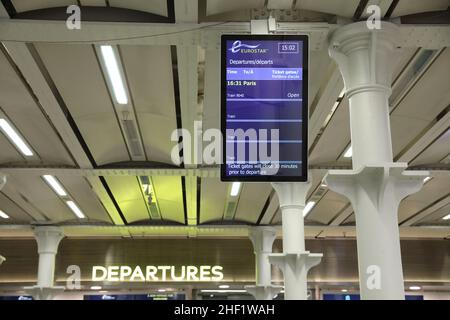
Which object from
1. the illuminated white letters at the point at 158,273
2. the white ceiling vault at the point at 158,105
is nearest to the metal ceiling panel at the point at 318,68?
the white ceiling vault at the point at 158,105

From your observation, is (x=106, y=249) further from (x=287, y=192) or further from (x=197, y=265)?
(x=287, y=192)

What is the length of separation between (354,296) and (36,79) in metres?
15.7

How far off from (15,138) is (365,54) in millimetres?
6908

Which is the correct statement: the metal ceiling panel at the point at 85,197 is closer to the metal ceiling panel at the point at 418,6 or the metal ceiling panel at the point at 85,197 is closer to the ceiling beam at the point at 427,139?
the ceiling beam at the point at 427,139

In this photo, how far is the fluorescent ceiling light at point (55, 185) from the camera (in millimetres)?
11875

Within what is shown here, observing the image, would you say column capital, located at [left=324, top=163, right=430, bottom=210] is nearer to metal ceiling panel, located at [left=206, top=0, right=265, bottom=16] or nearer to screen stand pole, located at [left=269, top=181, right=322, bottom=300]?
metal ceiling panel, located at [left=206, top=0, right=265, bottom=16]

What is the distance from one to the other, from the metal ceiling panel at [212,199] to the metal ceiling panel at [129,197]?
165 cm

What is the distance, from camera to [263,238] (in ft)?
53.6

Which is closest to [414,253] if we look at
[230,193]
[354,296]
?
[354,296]

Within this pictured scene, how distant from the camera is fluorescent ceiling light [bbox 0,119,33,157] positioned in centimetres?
896

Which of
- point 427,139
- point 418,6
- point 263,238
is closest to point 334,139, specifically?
point 427,139

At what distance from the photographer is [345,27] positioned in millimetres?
5301

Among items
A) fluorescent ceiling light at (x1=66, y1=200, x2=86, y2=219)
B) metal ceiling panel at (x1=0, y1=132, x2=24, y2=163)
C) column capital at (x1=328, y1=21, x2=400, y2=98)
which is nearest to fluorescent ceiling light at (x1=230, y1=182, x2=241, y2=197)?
fluorescent ceiling light at (x1=66, y1=200, x2=86, y2=219)

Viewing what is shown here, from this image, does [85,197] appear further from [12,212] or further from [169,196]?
[12,212]
